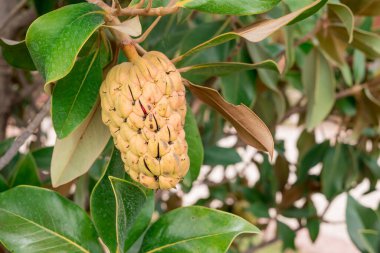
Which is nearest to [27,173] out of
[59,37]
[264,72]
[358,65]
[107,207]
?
[107,207]

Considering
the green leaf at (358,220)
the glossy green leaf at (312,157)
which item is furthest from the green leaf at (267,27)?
the glossy green leaf at (312,157)

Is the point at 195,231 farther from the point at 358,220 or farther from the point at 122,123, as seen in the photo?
the point at 358,220

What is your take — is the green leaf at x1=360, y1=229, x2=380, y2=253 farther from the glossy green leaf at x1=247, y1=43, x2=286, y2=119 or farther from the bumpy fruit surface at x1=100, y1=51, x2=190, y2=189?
the bumpy fruit surface at x1=100, y1=51, x2=190, y2=189

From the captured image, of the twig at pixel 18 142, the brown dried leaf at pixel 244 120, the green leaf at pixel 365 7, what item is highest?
the brown dried leaf at pixel 244 120

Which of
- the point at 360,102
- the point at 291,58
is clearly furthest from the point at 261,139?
the point at 360,102

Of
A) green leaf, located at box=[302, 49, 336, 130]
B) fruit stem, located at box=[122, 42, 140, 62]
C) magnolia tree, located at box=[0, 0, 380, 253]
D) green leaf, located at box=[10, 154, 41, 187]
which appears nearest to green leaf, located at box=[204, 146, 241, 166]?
green leaf, located at box=[302, 49, 336, 130]

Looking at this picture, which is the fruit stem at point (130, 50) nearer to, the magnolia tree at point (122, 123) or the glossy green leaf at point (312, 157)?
the magnolia tree at point (122, 123)
